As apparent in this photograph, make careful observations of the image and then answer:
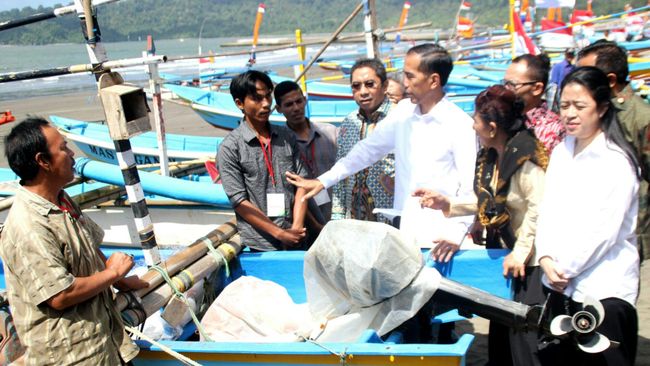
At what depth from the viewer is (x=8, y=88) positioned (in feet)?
86.4

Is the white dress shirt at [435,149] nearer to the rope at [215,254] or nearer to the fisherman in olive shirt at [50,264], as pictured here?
the rope at [215,254]

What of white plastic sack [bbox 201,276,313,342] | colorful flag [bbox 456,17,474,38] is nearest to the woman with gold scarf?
white plastic sack [bbox 201,276,313,342]

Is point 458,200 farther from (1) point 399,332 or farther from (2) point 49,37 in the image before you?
(2) point 49,37

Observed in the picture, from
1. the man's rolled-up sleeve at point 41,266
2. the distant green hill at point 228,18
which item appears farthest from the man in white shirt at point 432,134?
the distant green hill at point 228,18

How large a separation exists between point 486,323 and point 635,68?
340 inches

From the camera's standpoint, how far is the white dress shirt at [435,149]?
122 inches

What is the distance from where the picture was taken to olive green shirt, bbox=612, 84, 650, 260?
2666mm

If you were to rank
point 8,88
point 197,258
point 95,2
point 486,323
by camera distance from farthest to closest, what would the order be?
point 8,88, point 486,323, point 197,258, point 95,2

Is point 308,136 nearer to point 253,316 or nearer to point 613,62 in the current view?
point 253,316

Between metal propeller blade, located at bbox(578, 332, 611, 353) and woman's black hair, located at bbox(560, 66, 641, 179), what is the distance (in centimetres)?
60

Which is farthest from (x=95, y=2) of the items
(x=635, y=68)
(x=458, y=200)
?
(x=635, y=68)

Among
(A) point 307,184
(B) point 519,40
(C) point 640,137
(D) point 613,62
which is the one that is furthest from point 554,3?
(A) point 307,184

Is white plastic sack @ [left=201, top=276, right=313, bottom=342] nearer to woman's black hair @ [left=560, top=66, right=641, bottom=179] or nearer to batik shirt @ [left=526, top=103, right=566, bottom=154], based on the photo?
batik shirt @ [left=526, top=103, right=566, bottom=154]

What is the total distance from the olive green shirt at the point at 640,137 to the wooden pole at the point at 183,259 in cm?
211
